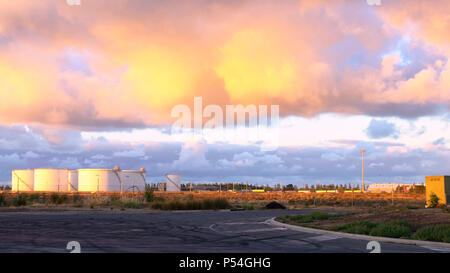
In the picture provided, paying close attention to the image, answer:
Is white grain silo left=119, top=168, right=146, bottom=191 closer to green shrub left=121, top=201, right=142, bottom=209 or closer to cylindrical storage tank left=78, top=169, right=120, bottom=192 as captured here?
cylindrical storage tank left=78, top=169, right=120, bottom=192

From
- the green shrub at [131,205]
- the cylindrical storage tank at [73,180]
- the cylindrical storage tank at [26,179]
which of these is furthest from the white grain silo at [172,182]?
the green shrub at [131,205]

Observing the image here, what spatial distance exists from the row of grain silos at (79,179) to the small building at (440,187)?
282ft

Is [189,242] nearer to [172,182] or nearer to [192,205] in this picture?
[192,205]

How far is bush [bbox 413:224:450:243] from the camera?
16.0m

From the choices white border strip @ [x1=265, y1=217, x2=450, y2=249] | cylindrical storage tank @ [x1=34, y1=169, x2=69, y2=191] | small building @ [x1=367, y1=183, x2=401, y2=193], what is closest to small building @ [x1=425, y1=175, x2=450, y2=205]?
white border strip @ [x1=265, y1=217, x2=450, y2=249]

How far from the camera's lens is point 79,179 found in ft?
395

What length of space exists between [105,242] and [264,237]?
6.16m

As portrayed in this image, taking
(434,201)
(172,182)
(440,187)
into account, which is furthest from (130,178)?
(434,201)

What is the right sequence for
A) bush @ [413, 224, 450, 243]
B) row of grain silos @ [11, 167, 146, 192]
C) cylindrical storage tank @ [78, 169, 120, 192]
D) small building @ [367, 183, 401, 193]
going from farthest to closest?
small building @ [367, 183, 401, 193] < row of grain silos @ [11, 167, 146, 192] < cylindrical storage tank @ [78, 169, 120, 192] < bush @ [413, 224, 450, 243]

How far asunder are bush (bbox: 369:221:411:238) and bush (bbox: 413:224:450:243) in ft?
1.71

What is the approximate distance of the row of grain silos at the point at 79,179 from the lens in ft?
387

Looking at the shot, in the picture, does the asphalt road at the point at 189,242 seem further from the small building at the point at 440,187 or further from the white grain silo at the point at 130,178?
the white grain silo at the point at 130,178
